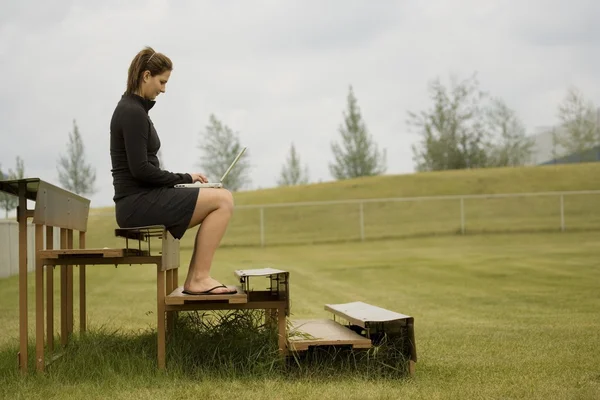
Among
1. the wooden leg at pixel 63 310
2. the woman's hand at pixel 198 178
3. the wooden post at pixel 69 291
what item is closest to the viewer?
the woman's hand at pixel 198 178

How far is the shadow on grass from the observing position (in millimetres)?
5188

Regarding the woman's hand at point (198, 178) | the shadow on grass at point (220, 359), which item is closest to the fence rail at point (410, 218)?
the shadow on grass at point (220, 359)

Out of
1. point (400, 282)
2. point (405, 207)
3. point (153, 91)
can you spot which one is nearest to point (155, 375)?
point (153, 91)

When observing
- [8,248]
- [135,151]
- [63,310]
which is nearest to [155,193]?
[135,151]

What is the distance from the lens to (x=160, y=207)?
511 cm

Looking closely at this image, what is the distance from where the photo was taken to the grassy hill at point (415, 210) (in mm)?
31812

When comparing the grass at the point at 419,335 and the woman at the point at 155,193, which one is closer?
the grass at the point at 419,335

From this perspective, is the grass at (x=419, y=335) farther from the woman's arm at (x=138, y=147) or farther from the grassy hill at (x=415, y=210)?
the grassy hill at (x=415, y=210)

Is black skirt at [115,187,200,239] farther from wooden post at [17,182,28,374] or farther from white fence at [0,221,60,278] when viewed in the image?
white fence at [0,221,60,278]

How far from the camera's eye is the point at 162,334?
514 centimetres

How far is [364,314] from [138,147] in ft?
6.28

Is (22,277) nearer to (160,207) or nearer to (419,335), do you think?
(160,207)

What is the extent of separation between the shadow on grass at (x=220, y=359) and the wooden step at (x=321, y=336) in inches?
4.3

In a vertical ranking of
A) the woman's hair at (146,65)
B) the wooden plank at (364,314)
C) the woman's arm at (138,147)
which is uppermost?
the woman's hair at (146,65)
